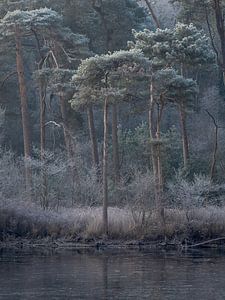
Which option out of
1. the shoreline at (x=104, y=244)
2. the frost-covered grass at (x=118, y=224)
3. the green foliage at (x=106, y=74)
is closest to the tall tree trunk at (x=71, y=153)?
the frost-covered grass at (x=118, y=224)

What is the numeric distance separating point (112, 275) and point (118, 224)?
10.2 metres

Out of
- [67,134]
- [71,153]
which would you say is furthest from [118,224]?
[67,134]

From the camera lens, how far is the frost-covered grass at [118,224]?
123 feet

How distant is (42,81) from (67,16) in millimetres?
6926

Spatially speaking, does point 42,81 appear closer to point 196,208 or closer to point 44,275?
point 196,208

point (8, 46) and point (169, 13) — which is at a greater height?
point (169, 13)

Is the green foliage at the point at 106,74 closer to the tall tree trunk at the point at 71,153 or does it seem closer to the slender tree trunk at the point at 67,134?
the tall tree trunk at the point at 71,153

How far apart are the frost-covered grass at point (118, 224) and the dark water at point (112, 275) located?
2.64 m

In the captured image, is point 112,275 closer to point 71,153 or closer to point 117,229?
point 117,229

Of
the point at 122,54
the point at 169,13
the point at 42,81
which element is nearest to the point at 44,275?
the point at 122,54

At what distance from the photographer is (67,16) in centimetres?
4966

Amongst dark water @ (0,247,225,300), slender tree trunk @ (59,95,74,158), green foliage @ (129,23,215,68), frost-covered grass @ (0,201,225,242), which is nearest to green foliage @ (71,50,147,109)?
green foliage @ (129,23,215,68)

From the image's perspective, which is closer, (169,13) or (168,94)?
(168,94)

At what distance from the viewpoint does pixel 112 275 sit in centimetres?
2761
